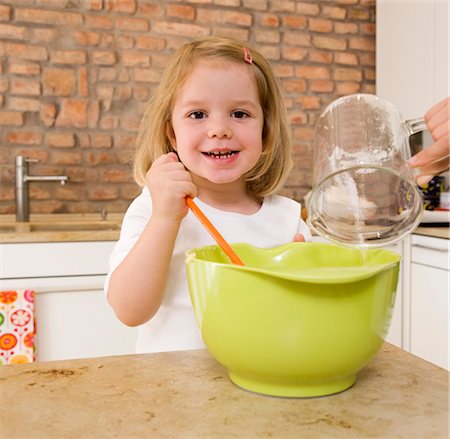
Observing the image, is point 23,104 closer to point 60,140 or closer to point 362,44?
point 60,140

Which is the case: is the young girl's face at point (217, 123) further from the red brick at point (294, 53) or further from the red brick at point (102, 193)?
the red brick at point (294, 53)

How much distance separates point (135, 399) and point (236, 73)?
65 cm

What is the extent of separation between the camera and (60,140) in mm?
2461

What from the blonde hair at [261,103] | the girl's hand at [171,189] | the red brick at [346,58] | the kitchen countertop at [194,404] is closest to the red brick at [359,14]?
the red brick at [346,58]

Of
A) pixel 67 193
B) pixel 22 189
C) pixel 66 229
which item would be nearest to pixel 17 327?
pixel 66 229

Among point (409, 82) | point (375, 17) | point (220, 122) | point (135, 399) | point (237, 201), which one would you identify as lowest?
point (135, 399)

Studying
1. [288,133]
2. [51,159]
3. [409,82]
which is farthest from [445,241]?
[51,159]

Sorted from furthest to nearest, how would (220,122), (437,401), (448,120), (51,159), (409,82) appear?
(409,82)
(51,159)
(220,122)
(448,120)
(437,401)

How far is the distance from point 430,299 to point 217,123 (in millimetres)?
1485

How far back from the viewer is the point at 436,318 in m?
2.13

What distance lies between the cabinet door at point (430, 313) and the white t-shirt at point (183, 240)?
44.4 inches

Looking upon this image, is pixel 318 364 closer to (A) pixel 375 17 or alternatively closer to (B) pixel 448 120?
Answer: (B) pixel 448 120

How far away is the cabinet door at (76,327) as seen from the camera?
181 cm

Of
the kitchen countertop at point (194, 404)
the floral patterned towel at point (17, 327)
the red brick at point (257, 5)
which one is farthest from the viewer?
the red brick at point (257, 5)
